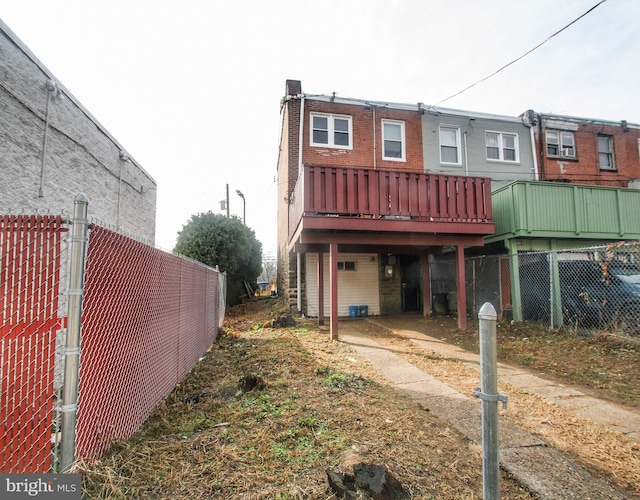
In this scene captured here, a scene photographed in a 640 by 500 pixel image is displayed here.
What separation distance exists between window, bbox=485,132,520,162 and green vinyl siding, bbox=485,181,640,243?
4.25 metres

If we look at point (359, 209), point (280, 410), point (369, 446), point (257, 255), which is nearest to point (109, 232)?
point (280, 410)

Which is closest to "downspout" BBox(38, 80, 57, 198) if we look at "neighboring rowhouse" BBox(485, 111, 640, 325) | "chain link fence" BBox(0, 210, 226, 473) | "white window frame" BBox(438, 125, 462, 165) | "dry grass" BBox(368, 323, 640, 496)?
"chain link fence" BBox(0, 210, 226, 473)

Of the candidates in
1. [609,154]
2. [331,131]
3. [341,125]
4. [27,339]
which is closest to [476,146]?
[341,125]

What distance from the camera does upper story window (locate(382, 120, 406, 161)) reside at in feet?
41.8

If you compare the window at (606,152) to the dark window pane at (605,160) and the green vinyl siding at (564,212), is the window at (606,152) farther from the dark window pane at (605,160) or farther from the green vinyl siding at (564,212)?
the green vinyl siding at (564,212)

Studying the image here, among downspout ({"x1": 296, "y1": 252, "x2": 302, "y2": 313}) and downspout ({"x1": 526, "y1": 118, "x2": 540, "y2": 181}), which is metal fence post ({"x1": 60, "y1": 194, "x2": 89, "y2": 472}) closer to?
downspout ({"x1": 296, "y1": 252, "x2": 302, "y2": 313})

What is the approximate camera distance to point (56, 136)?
5441 mm

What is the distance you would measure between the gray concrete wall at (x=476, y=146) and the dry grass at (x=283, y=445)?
10.8 m

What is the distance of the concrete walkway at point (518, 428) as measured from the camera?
2340mm

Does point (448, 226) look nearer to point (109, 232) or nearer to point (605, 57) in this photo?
point (605, 57)

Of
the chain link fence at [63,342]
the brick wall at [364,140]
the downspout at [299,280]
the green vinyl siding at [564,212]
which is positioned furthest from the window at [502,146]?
the chain link fence at [63,342]

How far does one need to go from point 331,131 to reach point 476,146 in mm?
5977

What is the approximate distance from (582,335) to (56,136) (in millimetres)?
10796

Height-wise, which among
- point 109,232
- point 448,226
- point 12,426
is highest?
point 448,226
